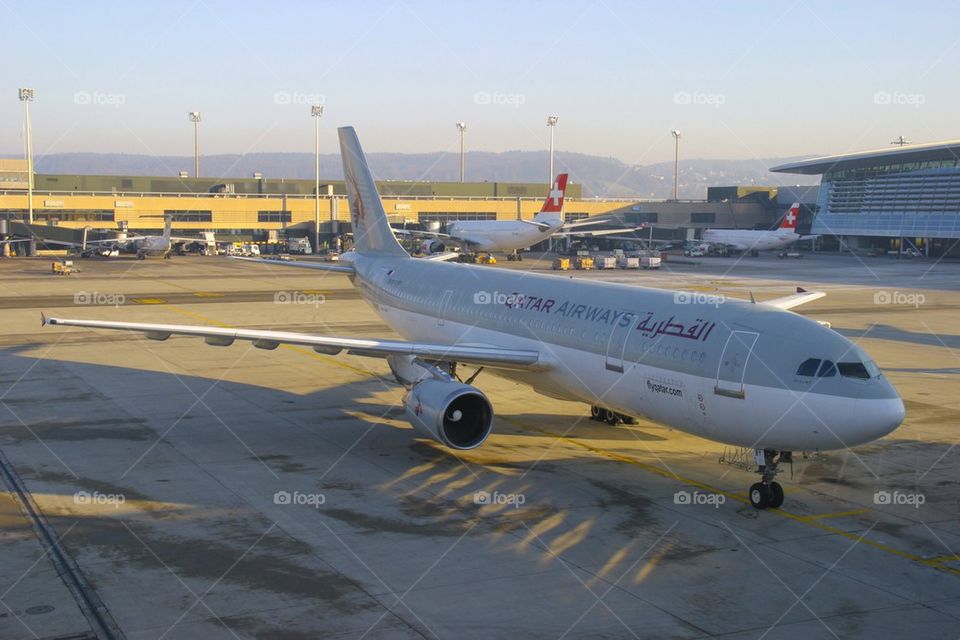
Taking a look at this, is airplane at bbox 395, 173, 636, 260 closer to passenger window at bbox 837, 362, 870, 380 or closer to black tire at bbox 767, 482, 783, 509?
black tire at bbox 767, 482, 783, 509

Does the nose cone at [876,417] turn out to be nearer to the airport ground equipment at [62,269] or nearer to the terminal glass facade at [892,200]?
the airport ground equipment at [62,269]

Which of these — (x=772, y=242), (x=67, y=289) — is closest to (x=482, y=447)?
(x=67, y=289)

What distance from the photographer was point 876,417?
1955 cm

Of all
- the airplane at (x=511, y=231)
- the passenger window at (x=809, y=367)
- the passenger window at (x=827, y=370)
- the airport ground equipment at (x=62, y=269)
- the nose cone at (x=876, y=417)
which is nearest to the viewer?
the nose cone at (x=876, y=417)

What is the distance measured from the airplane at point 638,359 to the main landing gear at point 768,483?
0.09ft

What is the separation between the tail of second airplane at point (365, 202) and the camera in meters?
39.0

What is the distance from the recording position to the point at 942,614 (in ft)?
52.2

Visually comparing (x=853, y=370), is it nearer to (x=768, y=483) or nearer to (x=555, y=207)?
(x=768, y=483)

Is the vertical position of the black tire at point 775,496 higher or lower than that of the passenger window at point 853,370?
lower

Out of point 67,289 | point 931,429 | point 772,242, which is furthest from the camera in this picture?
point 772,242

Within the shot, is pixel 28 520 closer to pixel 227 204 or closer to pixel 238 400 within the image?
pixel 238 400

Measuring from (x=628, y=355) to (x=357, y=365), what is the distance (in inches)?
757

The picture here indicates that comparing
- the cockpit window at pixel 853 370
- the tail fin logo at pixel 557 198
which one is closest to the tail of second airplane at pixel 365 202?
the cockpit window at pixel 853 370

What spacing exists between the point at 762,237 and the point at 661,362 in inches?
4573
